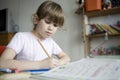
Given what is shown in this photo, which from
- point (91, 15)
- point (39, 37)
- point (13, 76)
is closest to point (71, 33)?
point (91, 15)

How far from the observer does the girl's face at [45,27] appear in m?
1.14

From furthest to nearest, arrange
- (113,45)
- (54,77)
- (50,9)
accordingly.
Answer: (113,45), (50,9), (54,77)

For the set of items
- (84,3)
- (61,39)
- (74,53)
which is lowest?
(74,53)

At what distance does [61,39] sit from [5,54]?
2359 mm

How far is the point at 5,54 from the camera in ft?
3.20

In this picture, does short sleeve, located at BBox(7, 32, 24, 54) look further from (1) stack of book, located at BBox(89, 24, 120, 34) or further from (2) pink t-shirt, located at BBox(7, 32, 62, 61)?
(1) stack of book, located at BBox(89, 24, 120, 34)

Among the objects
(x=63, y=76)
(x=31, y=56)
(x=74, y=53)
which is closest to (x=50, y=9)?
(x=31, y=56)

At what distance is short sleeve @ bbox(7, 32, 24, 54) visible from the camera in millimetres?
1075

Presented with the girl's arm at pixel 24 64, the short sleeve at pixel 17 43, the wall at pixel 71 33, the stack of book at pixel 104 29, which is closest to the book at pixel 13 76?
the girl's arm at pixel 24 64

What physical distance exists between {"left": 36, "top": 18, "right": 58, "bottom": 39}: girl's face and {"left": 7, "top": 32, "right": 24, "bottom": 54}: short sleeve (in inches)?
4.8

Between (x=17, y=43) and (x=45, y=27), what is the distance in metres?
→ 0.19

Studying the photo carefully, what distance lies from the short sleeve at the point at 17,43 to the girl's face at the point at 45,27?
0.40 ft

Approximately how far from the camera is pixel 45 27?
1.16 m

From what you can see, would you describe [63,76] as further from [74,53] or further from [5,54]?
[74,53]
